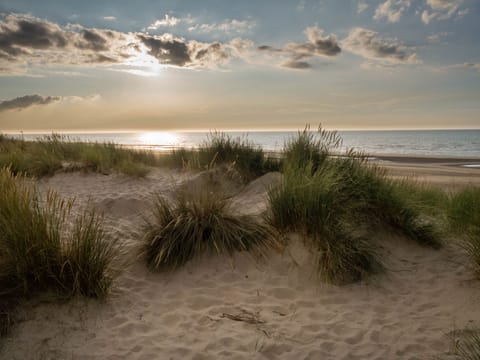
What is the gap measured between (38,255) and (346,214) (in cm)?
390

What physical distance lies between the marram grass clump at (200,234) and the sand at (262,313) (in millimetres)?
157

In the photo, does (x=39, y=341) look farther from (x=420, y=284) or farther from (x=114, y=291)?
(x=420, y=284)

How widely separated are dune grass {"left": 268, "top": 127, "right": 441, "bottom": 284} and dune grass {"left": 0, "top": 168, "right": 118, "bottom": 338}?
248 cm

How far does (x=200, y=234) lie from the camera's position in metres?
4.79

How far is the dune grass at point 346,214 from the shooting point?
4.45 meters

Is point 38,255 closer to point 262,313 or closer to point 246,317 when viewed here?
point 246,317

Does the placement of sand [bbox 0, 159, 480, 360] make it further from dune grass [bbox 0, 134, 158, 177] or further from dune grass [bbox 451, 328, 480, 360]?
dune grass [bbox 0, 134, 158, 177]

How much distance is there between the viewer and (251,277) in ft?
14.7

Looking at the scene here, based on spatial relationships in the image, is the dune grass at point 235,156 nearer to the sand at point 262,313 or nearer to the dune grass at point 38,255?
the sand at point 262,313

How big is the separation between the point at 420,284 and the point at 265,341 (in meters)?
2.36

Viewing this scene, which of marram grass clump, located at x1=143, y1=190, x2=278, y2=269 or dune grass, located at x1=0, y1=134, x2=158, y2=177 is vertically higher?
dune grass, located at x1=0, y1=134, x2=158, y2=177

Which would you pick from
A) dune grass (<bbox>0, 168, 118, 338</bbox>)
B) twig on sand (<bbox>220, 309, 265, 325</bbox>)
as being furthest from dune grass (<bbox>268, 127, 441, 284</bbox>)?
dune grass (<bbox>0, 168, 118, 338</bbox>)

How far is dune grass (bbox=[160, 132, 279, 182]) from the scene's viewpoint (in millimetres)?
9188

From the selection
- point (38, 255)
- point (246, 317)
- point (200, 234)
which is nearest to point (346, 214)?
point (200, 234)
